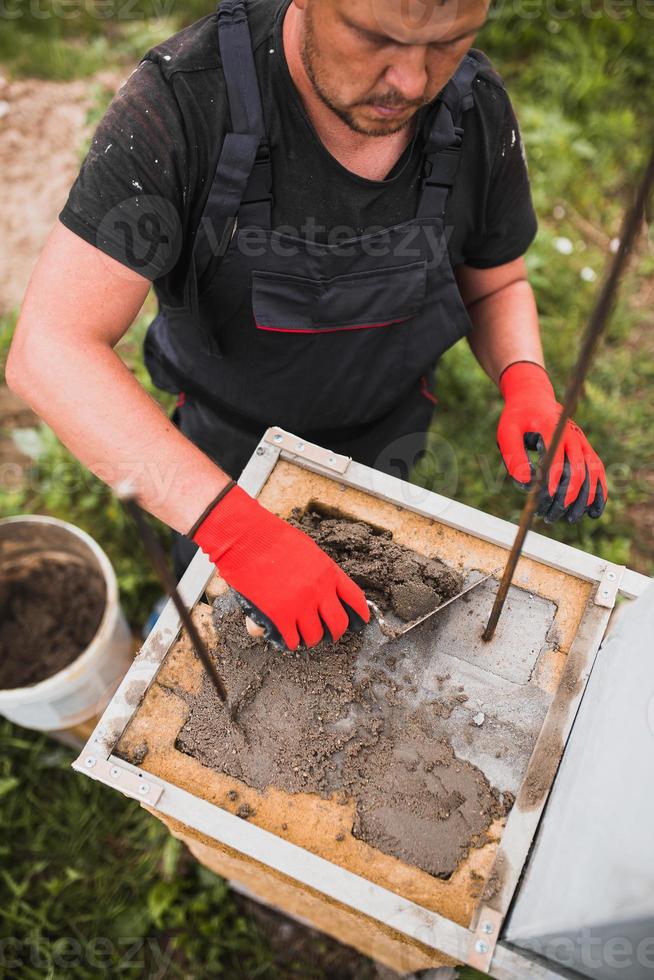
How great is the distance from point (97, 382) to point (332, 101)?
81 cm

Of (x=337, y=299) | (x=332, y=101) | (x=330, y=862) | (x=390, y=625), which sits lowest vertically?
(x=330, y=862)

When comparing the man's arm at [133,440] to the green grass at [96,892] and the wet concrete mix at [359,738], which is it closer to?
the wet concrete mix at [359,738]

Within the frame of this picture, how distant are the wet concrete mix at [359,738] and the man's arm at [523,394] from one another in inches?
20.0

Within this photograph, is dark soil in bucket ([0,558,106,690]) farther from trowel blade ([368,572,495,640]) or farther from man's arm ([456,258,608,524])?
man's arm ([456,258,608,524])

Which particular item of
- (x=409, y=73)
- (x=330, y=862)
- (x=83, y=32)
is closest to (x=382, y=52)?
(x=409, y=73)

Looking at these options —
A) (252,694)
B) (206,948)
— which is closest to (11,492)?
(206,948)

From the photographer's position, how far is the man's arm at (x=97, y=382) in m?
1.62

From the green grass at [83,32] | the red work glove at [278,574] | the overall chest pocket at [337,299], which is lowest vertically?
the red work glove at [278,574]

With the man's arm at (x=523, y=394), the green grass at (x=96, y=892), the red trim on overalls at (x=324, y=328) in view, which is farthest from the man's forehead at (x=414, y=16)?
the green grass at (x=96, y=892)

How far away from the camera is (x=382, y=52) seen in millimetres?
1380

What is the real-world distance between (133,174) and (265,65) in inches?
16.5

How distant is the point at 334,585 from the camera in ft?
5.07

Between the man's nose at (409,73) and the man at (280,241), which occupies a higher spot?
the man's nose at (409,73)

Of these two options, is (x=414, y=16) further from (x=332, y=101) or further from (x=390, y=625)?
(x=390, y=625)
